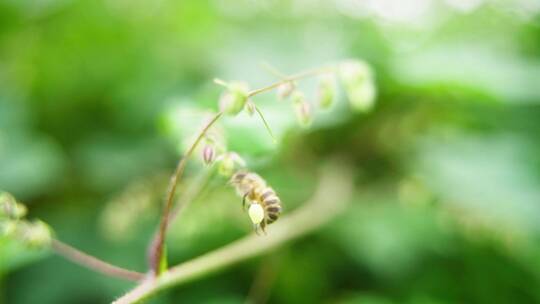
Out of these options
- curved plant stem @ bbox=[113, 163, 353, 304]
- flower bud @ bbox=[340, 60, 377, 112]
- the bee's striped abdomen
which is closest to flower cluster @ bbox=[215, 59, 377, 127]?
flower bud @ bbox=[340, 60, 377, 112]

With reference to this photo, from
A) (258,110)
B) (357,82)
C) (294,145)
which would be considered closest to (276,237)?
(357,82)

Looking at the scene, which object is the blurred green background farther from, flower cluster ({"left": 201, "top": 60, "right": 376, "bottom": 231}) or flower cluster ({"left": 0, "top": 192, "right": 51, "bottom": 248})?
flower cluster ({"left": 0, "top": 192, "right": 51, "bottom": 248})

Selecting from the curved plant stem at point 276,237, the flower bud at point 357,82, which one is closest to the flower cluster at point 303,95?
the flower bud at point 357,82

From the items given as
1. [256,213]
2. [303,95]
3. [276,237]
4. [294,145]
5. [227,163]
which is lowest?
[256,213]

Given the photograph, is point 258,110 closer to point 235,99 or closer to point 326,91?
point 235,99

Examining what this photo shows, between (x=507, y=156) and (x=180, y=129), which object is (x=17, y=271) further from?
(x=507, y=156)

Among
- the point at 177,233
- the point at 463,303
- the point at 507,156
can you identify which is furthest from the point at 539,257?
the point at 177,233

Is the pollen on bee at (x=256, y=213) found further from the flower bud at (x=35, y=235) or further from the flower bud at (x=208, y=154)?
the flower bud at (x=35, y=235)
